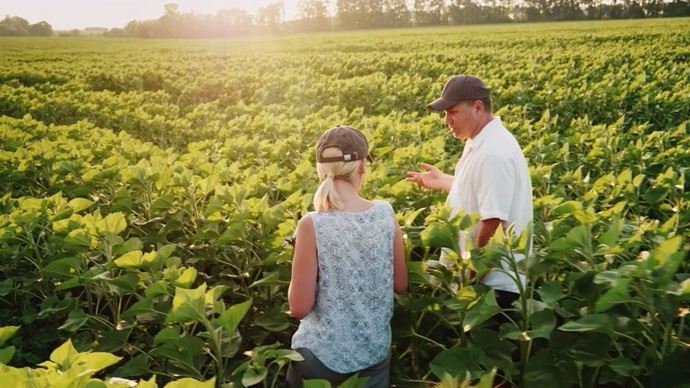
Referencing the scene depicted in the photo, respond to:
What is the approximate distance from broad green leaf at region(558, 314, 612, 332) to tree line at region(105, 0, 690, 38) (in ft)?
239

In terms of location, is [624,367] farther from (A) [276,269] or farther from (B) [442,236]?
(A) [276,269]

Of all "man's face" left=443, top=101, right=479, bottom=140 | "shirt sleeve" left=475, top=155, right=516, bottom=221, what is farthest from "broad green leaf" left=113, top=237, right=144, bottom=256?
"man's face" left=443, top=101, right=479, bottom=140

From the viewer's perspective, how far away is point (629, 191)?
3543 mm

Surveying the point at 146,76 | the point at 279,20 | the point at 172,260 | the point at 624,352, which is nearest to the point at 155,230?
the point at 172,260

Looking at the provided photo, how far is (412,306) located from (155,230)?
1850 mm

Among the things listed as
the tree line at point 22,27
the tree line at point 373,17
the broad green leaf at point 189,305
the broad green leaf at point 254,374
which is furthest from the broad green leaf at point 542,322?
the tree line at point 22,27

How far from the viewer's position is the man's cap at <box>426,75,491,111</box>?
3.32 metres

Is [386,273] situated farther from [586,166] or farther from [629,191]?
[586,166]

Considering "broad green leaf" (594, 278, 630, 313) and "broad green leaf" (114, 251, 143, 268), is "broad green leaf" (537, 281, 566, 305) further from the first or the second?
"broad green leaf" (114, 251, 143, 268)

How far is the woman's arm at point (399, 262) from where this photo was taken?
260 cm

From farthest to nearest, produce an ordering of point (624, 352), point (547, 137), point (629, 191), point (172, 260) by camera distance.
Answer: point (547, 137) → point (629, 191) → point (172, 260) → point (624, 352)

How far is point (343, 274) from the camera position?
2531 mm

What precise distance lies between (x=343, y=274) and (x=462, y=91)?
126cm

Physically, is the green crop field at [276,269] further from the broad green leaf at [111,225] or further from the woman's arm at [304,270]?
the woman's arm at [304,270]
